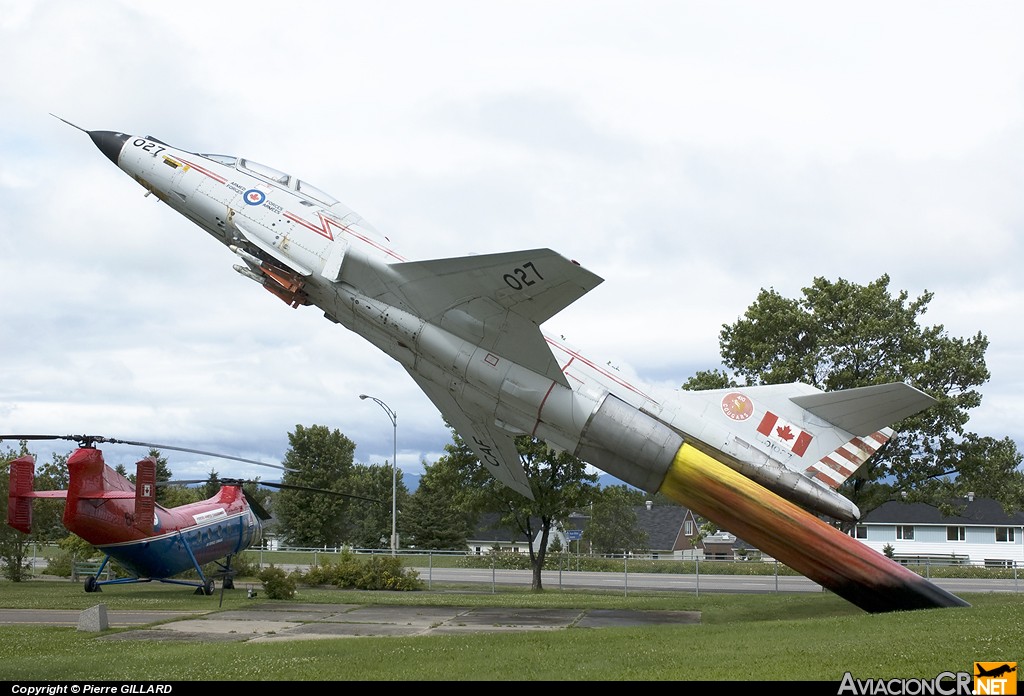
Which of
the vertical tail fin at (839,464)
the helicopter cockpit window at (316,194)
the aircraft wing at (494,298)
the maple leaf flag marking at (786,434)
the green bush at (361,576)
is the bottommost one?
the green bush at (361,576)

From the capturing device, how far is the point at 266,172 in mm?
18500

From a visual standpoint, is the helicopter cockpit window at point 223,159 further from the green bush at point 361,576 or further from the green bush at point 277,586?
the green bush at point 361,576

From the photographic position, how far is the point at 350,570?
92.2 feet

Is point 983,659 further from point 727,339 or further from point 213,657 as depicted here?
point 727,339

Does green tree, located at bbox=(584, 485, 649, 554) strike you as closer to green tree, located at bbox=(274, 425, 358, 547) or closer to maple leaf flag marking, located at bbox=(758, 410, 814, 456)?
green tree, located at bbox=(274, 425, 358, 547)

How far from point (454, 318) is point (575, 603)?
11.5 meters

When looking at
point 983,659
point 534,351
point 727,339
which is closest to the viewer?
point 983,659

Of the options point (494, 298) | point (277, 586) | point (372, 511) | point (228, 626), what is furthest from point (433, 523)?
point (494, 298)

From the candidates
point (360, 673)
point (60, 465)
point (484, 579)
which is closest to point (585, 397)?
point (360, 673)

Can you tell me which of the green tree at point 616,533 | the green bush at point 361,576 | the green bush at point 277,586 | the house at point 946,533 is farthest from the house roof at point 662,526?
the green bush at point 277,586

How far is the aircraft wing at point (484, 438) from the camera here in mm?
18250

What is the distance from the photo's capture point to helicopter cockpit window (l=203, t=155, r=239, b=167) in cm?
1852

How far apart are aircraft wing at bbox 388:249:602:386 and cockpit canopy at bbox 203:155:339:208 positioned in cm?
318

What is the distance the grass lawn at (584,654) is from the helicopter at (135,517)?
483cm
